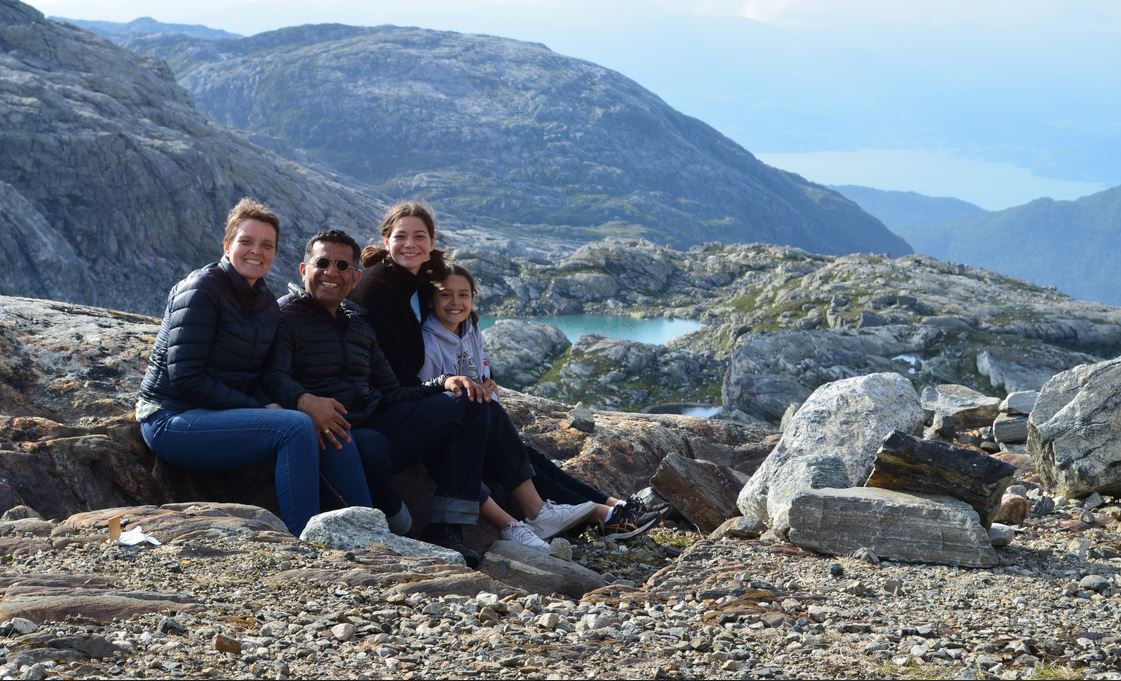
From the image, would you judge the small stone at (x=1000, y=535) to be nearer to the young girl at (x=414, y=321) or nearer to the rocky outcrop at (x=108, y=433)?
the young girl at (x=414, y=321)

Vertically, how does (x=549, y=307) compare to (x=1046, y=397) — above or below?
below

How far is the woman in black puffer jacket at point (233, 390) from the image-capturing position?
474 inches

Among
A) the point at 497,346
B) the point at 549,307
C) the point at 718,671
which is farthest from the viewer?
the point at 549,307

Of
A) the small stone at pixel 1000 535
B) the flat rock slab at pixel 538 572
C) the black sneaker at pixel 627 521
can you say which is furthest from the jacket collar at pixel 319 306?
the small stone at pixel 1000 535

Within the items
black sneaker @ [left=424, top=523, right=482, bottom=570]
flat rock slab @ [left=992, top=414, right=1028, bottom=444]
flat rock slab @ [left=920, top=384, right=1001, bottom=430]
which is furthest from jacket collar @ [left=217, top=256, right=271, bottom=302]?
flat rock slab @ [left=992, top=414, right=1028, bottom=444]

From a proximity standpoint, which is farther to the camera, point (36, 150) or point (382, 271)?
point (36, 150)

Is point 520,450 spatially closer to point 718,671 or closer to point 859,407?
point 859,407

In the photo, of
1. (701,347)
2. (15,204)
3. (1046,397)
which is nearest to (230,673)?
(1046,397)

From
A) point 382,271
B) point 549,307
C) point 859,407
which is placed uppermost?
point 382,271

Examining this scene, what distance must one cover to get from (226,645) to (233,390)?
5188 mm

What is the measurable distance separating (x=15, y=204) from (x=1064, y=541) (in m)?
173

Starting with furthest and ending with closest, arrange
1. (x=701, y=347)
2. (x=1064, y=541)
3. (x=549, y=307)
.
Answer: (x=549, y=307), (x=701, y=347), (x=1064, y=541)

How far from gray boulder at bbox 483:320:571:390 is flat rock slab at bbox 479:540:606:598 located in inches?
4038

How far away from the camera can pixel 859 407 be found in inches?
605
